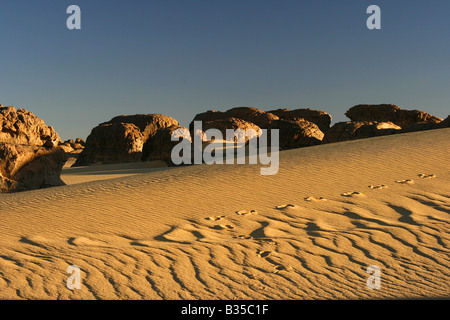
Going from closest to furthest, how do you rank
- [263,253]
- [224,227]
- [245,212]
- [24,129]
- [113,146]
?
[263,253], [224,227], [245,212], [24,129], [113,146]

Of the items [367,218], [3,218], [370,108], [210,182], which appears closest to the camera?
[367,218]

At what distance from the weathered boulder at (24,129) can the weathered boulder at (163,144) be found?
7.83 m

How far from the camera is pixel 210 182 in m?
7.40

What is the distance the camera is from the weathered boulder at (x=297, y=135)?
1781 centimetres

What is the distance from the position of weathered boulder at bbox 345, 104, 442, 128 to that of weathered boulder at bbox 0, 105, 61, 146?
108 feet

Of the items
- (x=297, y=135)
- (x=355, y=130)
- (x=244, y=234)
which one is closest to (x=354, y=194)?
(x=244, y=234)

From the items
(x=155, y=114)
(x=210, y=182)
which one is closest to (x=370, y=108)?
(x=155, y=114)

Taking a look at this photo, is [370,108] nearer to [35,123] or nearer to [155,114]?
[155,114]

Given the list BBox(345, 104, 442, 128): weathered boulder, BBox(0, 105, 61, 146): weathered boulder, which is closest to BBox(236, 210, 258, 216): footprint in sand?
BBox(0, 105, 61, 146): weathered boulder

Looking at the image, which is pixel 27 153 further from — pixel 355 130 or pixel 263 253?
pixel 355 130

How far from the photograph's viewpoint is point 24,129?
1017cm

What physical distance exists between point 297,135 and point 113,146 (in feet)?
30.6

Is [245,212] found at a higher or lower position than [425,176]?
lower
